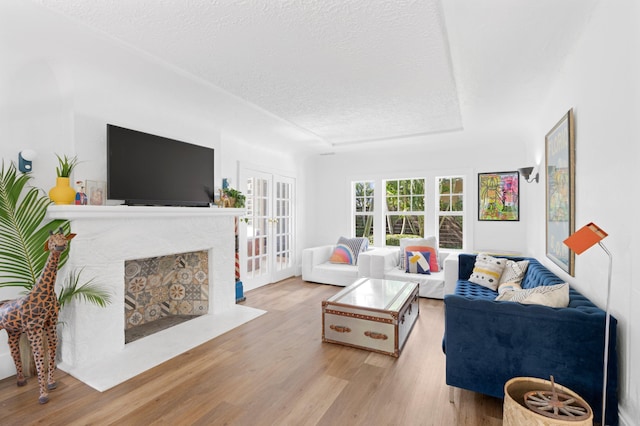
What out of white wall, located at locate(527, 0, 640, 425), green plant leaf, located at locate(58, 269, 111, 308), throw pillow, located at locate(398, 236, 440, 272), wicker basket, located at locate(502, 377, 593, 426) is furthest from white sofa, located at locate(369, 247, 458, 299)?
green plant leaf, located at locate(58, 269, 111, 308)

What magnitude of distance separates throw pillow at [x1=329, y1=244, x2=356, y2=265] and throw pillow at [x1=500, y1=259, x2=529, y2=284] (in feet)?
8.20

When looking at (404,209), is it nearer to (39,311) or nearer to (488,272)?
(488,272)

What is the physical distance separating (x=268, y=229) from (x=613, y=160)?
14.3 ft

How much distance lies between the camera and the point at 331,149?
5469 mm

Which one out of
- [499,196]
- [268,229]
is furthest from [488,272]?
[268,229]

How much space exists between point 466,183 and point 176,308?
15.0ft

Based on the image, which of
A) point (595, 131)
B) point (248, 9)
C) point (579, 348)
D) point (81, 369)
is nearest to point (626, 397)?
point (579, 348)

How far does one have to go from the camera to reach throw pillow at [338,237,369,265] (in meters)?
5.44

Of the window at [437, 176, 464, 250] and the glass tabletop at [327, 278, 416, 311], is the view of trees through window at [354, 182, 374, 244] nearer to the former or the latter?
the window at [437, 176, 464, 250]

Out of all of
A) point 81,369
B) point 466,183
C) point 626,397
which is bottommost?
point 81,369

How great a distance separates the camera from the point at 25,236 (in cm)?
230

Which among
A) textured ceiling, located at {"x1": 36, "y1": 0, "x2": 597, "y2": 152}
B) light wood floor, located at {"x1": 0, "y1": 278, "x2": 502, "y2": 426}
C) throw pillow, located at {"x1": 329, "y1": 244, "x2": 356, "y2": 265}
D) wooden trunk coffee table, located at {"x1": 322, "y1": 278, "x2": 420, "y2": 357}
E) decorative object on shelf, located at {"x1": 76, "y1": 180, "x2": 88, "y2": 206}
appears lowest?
light wood floor, located at {"x1": 0, "y1": 278, "x2": 502, "y2": 426}

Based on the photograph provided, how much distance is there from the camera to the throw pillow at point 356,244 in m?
5.44

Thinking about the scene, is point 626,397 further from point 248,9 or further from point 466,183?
point 466,183
